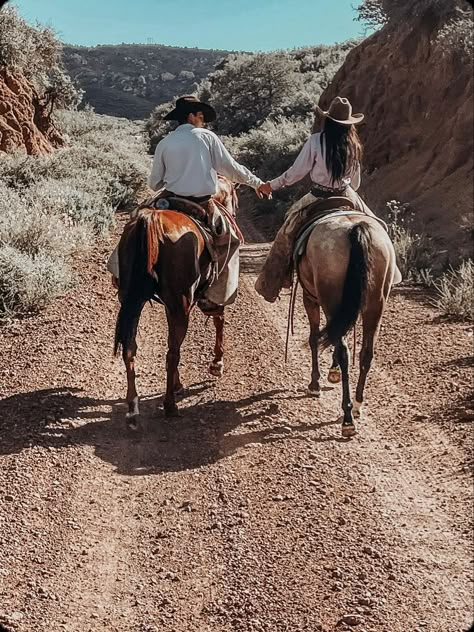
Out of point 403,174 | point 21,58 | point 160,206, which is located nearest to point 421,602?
point 160,206

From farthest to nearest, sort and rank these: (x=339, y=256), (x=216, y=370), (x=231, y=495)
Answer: (x=216, y=370), (x=339, y=256), (x=231, y=495)

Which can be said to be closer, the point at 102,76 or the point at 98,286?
the point at 98,286

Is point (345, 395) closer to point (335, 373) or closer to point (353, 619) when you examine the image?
point (335, 373)

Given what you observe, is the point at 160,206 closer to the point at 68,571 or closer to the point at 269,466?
the point at 269,466

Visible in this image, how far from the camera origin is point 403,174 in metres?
14.1

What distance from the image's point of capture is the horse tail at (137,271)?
18.8 ft

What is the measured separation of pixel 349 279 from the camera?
19.0ft

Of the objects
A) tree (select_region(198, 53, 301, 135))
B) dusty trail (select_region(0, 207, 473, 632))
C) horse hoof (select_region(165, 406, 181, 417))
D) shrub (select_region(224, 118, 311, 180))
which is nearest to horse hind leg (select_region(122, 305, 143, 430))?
dusty trail (select_region(0, 207, 473, 632))

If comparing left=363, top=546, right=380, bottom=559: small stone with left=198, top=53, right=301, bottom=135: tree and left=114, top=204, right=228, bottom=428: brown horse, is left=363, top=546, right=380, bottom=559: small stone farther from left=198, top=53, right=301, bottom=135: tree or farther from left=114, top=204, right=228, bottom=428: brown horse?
left=198, top=53, right=301, bottom=135: tree

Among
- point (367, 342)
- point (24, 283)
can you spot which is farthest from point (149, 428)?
point (24, 283)

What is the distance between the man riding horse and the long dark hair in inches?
38.4

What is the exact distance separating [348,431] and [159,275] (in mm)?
2045

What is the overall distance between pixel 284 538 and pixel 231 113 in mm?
29383

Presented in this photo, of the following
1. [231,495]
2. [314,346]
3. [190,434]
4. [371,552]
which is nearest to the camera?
[371,552]
